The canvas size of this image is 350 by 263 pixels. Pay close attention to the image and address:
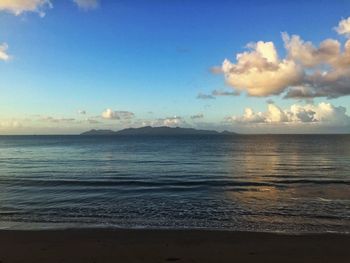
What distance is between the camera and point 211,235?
14891 mm

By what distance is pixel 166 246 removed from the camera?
13.3 m

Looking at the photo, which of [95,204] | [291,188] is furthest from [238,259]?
[291,188]

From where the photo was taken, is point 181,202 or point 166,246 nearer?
point 166,246

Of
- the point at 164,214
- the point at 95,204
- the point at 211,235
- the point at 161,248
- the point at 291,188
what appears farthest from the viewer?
the point at 291,188

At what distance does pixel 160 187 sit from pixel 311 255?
56.9 ft

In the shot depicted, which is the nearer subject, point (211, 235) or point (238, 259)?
point (238, 259)

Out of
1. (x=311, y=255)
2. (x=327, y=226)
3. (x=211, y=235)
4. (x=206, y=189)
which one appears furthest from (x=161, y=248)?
(x=206, y=189)

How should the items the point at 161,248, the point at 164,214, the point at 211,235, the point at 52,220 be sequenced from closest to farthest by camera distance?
the point at 161,248
the point at 211,235
the point at 52,220
the point at 164,214

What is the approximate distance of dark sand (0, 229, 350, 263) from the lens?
39.3 ft

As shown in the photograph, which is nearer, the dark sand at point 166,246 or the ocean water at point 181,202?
the dark sand at point 166,246

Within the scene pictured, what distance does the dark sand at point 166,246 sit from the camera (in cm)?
1198

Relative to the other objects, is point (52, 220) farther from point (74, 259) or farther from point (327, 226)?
point (327, 226)

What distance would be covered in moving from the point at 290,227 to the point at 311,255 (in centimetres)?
422

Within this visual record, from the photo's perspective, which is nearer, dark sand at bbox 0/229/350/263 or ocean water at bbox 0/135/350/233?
dark sand at bbox 0/229/350/263
